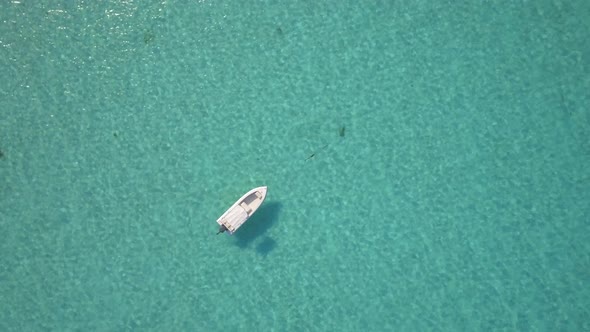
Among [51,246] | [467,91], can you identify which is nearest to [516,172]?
[467,91]

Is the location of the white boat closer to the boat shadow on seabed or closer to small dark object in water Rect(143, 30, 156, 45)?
the boat shadow on seabed

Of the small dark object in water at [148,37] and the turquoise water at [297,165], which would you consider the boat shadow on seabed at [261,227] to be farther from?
the small dark object in water at [148,37]

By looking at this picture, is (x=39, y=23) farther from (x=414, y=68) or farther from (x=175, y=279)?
(x=414, y=68)

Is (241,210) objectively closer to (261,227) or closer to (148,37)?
(261,227)

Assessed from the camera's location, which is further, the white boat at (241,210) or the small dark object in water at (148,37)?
the small dark object in water at (148,37)

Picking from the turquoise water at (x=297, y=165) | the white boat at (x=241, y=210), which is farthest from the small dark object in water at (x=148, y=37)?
the white boat at (x=241, y=210)
